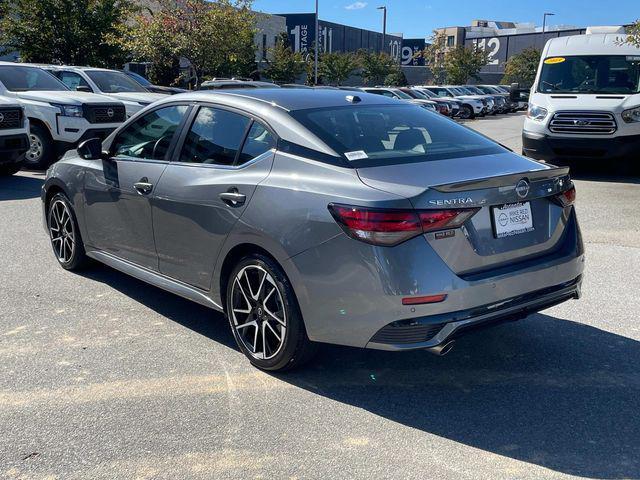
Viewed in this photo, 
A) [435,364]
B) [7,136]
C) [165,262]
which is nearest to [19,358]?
[165,262]

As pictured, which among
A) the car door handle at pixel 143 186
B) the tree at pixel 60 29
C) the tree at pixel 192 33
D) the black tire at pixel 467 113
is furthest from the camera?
the black tire at pixel 467 113

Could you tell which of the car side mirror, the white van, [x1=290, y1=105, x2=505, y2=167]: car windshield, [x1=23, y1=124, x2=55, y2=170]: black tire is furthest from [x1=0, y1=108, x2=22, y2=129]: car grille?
the white van

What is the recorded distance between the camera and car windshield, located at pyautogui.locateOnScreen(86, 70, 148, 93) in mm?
15561

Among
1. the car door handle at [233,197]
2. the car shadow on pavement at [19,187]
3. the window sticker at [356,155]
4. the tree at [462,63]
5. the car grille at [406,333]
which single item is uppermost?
the tree at [462,63]

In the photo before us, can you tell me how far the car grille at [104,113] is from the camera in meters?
12.8

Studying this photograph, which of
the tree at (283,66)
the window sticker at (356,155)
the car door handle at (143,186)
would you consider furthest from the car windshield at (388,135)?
the tree at (283,66)

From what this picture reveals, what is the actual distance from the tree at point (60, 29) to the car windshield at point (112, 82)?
8.89m

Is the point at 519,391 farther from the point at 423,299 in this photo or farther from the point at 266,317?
the point at 266,317

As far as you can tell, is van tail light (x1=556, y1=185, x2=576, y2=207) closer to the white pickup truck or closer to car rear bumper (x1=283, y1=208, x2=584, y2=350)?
car rear bumper (x1=283, y1=208, x2=584, y2=350)

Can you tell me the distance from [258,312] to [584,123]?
31.9 feet

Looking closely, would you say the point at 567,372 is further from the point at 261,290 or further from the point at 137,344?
the point at 137,344

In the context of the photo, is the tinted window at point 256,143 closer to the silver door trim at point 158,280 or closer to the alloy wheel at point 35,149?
the silver door trim at point 158,280

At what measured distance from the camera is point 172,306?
18.0 feet

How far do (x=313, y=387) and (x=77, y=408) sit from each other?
1.31 metres
